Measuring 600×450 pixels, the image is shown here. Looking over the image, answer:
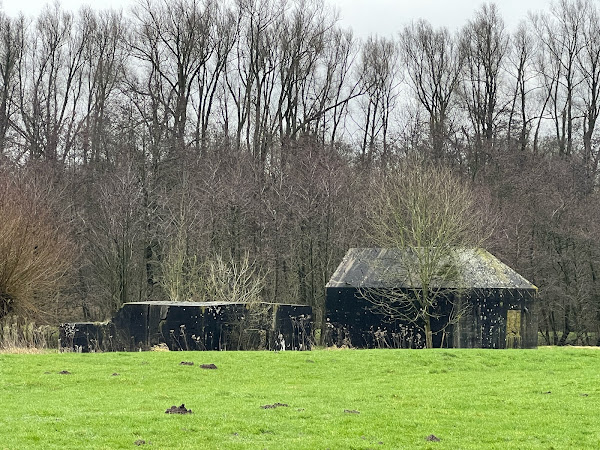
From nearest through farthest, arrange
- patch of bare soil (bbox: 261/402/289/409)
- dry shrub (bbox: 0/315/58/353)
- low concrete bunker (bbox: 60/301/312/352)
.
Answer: patch of bare soil (bbox: 261/402/289/409)
dry shrub (bbox: 0/315/58/353)
low concrete bunker (bbox: 60/301/312/352)

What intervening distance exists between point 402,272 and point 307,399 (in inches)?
889

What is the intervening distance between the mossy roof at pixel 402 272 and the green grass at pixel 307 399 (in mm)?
10082

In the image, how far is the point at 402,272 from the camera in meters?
40.6

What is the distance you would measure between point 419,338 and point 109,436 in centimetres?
2750

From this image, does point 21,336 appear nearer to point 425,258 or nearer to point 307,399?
point 425,258

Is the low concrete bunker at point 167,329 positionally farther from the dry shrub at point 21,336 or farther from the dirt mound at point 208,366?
the dirt mound at point 208,366

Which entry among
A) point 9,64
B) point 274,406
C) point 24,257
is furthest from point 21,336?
point 9,64

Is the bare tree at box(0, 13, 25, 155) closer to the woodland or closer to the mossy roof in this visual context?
the woodland

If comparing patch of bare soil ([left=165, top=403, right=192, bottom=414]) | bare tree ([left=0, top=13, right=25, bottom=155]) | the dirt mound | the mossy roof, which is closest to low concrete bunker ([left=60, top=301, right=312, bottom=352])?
the dirt mound

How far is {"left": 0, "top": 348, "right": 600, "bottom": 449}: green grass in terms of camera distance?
14.0 m

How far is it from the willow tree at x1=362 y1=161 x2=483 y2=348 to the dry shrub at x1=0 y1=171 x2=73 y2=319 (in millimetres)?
14312

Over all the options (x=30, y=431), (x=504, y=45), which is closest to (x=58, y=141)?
(x=504, y=45)

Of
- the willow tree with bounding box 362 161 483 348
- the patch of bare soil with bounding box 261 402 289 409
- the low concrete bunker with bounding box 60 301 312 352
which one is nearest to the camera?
the patch of bare soil with bounding box 261 402 289 409

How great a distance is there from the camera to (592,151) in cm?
6194
